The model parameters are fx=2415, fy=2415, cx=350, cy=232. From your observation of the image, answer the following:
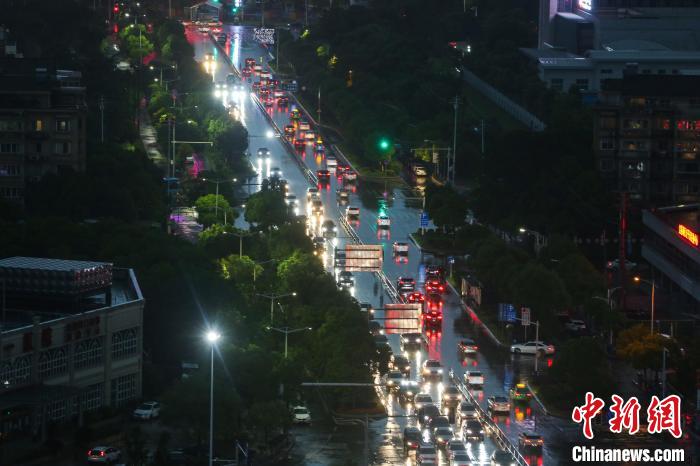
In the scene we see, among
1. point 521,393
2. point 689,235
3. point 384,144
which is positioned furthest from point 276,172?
point 521,393

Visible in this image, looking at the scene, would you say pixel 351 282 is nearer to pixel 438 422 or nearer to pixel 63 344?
pixel 438 422

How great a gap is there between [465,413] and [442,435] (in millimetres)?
4747

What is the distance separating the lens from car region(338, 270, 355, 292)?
135 meters

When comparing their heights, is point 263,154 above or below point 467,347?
above

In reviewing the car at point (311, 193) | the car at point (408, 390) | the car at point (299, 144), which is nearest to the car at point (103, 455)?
the car at point (408, 390)

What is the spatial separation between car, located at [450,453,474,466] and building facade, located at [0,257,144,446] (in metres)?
15.3

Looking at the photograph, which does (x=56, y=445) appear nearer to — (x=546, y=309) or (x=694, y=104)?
(x=546, y=309)

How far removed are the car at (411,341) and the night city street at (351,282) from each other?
6.7 inches

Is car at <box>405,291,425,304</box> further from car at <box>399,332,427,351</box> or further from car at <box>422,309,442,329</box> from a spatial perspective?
car at <box>399,332,427,351</box>

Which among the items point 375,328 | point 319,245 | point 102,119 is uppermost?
point 102,119

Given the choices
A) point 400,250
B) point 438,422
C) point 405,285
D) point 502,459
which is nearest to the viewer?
point 502,459

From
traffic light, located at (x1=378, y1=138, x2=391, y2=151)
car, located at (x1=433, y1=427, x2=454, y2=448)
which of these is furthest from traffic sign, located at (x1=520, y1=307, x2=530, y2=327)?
traffic light, located at (x1=378, y1=138, x2=391, y2=151)

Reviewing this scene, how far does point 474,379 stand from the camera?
113 meters

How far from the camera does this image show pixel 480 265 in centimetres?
13450
